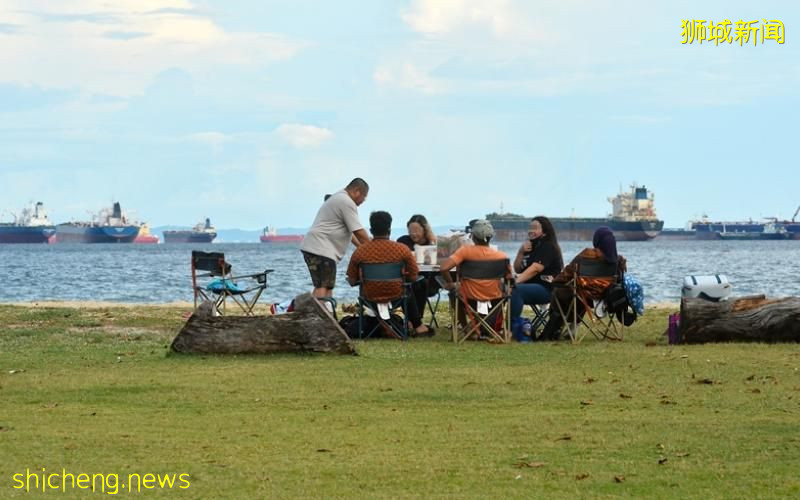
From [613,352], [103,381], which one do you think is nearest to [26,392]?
[103,381]

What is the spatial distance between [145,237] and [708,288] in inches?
6746

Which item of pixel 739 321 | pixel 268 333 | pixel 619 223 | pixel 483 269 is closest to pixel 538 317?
pixel 483 269

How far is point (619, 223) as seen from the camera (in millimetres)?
152375

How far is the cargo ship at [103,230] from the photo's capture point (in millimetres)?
166375

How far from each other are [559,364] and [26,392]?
385cm

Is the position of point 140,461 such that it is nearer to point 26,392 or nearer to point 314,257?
point 26,392

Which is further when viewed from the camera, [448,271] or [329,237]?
[329,237]

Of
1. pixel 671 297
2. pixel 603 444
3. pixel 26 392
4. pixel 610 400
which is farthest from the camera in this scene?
pixel 671 297

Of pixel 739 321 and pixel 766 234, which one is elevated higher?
pixel 739 321

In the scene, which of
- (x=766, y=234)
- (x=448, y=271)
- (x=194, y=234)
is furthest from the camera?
(x=194, y=234)

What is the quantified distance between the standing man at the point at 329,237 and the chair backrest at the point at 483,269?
120cm

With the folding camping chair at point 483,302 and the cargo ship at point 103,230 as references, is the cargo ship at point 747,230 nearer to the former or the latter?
the cargo ship at point 103,230

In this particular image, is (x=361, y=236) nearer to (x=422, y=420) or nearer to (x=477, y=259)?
(x=477, y=259)

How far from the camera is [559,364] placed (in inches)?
403
